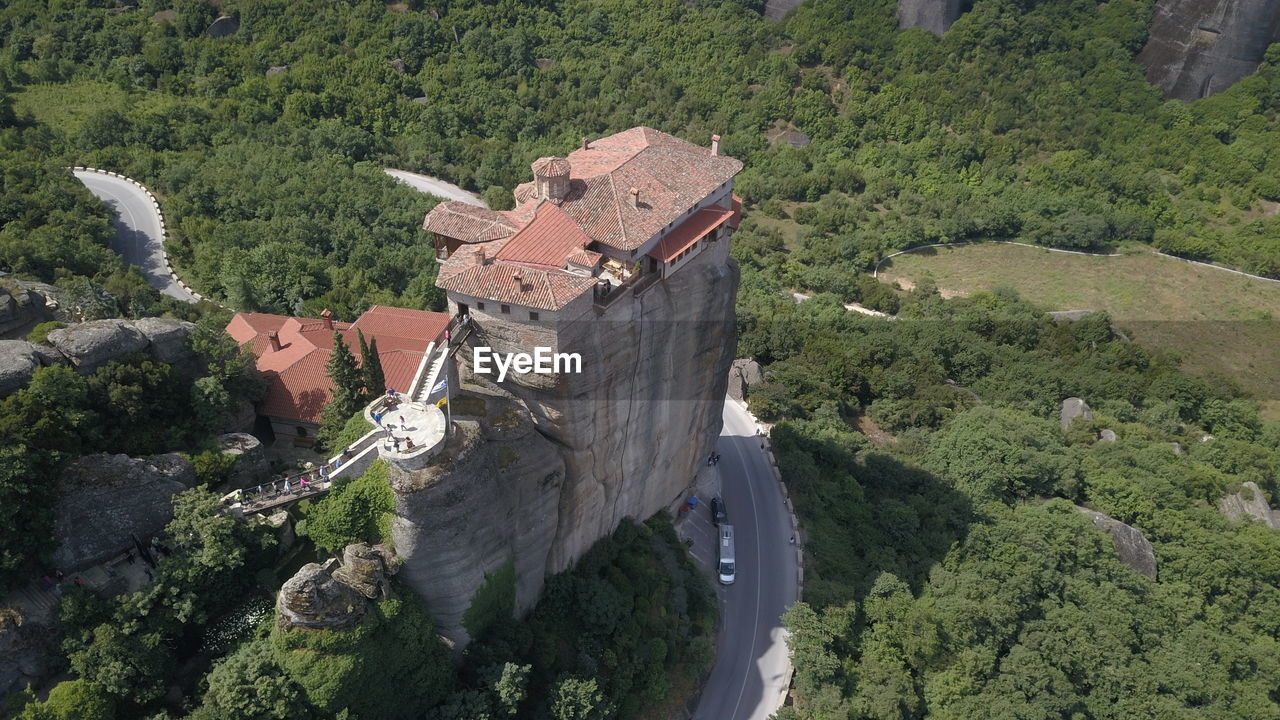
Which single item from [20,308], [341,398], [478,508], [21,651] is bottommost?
[21,651]

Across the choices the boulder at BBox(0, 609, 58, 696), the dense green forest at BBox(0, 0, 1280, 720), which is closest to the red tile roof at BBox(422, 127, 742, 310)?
the dense green forest at BBox(0, 0, 1280, 720)

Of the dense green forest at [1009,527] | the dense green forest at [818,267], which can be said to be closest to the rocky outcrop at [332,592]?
the dense green forest at [818,267]

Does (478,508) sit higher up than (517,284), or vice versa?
(517,284)

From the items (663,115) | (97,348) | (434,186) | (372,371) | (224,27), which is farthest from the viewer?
(663,115)

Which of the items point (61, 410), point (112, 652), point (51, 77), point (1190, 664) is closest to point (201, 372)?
point (61, 410)

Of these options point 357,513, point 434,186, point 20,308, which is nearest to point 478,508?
point 357,513

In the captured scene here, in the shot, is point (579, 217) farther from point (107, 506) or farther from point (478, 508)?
point (107, 506)

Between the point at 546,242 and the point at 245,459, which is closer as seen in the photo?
the point at 245,459

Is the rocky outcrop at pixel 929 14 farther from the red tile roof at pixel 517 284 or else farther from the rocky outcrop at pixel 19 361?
the rocky outcrop at pixel 19 361
